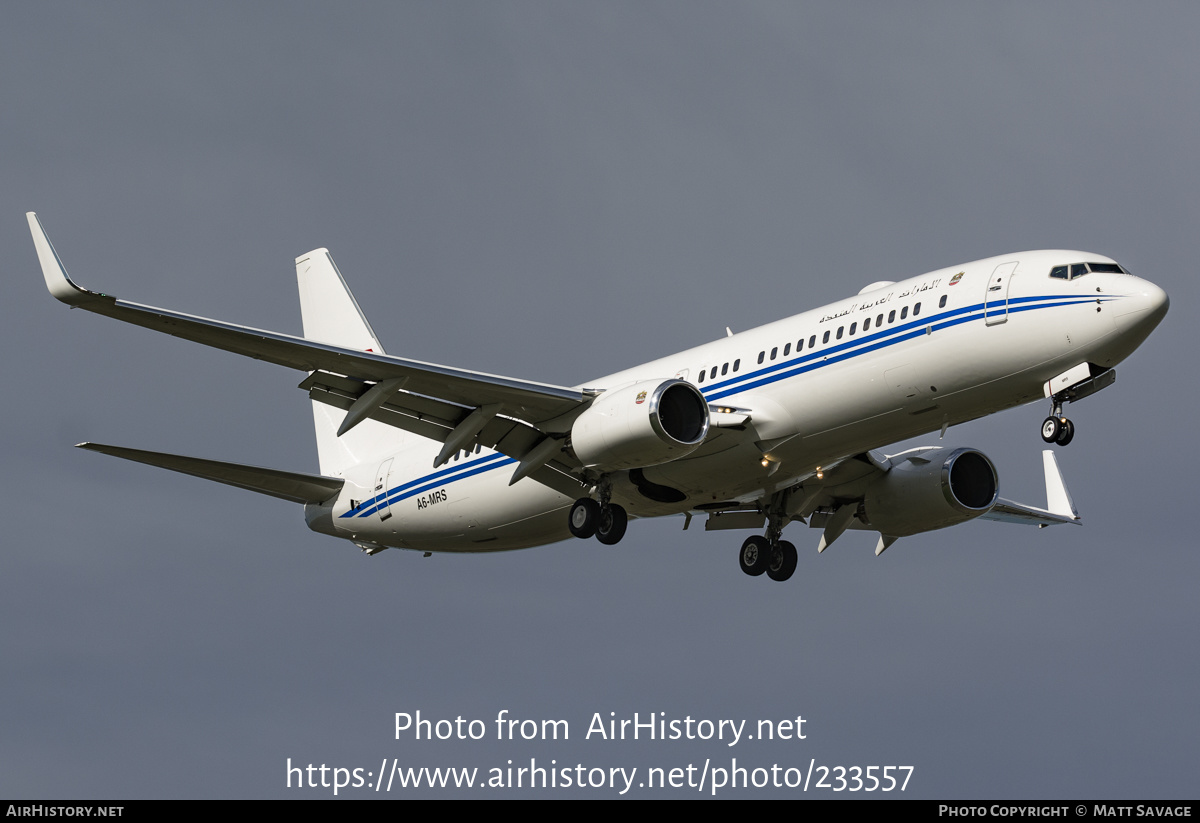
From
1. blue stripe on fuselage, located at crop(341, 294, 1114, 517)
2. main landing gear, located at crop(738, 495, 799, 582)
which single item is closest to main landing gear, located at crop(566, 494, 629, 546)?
blue stripe on fuselage, located at crop(341, 294, 1114, 517)

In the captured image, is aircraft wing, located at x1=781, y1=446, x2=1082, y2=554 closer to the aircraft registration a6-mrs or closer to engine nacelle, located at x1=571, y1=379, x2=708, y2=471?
the aircraft registration a6-mrs

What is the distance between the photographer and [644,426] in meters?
34.1

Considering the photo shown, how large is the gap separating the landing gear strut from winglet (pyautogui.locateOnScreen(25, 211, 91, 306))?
12.6 meters

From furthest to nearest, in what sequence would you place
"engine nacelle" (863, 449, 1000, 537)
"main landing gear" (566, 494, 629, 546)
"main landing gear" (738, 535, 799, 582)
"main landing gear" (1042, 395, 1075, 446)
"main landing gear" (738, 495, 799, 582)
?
"main landing gear" (738, 535, 799, 582) < "main landing gear" (738, 495, 799, 582) < "engine nacelle" (863, 449, 1000, 537) < "main landing gear" (566, 494, 629, 546) < "main landing gear" (1042, 395, 1075, 446)

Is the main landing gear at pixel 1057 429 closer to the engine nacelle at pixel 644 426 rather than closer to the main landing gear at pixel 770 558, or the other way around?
the engine nacelle at pixel 644 426

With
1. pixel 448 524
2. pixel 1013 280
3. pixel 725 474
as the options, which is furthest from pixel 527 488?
pixel 1013 280

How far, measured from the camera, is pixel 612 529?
122ft

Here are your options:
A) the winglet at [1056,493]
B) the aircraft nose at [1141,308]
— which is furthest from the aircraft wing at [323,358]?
the winglet at [1056,493]

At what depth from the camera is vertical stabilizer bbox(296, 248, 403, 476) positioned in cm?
4531

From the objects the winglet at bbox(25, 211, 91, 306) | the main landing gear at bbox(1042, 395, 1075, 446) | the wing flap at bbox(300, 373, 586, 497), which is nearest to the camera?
the winglet at bbox(25, 211, 91, 306)

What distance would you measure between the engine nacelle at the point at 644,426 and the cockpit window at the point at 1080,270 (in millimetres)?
7951

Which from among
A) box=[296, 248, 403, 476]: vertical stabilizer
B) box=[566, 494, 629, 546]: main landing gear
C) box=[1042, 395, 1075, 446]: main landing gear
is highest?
box=[296, 248, 403, 476]: vertical stabilizer

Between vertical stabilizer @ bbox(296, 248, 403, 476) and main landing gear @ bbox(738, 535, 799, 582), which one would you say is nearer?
main landing gear @ bbox(738, 535, 799, 582)

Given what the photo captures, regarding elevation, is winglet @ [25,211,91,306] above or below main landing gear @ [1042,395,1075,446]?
above
